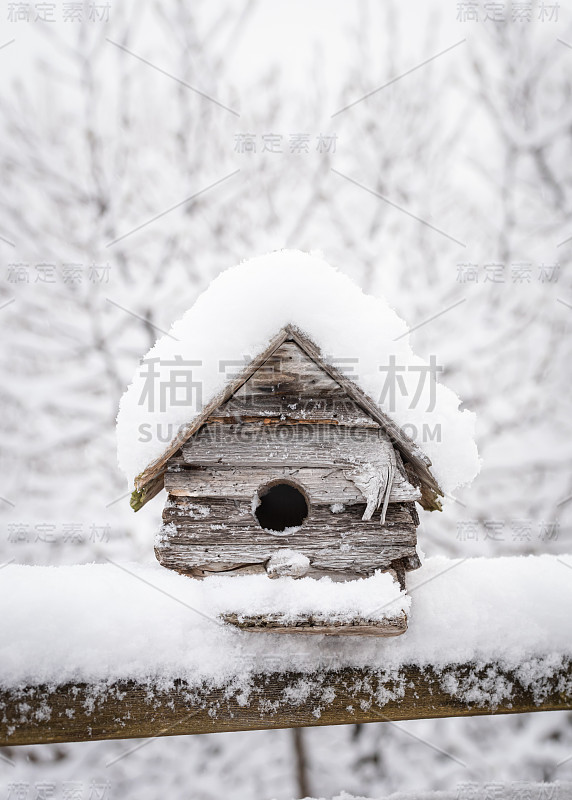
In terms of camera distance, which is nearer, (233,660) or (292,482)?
(233,660)

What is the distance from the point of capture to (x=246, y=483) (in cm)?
137

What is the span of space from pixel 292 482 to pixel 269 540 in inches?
7.0

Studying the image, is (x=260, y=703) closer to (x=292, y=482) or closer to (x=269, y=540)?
(x=269, y=540)

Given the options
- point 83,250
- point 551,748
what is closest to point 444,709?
point 551,748

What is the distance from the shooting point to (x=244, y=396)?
4.37ft

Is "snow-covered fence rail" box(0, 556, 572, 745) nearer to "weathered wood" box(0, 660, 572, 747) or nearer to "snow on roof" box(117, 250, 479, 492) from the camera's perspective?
"weathered wood" box(0, 660, 572, 747)

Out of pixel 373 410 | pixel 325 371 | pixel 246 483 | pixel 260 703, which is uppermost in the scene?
pixel 325 371

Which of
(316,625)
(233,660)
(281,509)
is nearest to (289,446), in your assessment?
(316,625)

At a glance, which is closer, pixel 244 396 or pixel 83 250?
pixel 244 396

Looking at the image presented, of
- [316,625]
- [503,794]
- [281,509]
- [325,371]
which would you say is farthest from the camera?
[503,794]

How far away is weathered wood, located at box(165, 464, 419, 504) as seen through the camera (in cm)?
136

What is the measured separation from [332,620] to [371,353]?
70 cm

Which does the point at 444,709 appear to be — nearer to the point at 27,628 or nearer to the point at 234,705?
the point at 234,705

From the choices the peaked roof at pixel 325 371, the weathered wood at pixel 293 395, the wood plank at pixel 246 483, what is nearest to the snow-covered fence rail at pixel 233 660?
the wood plank at pixel 246 483
